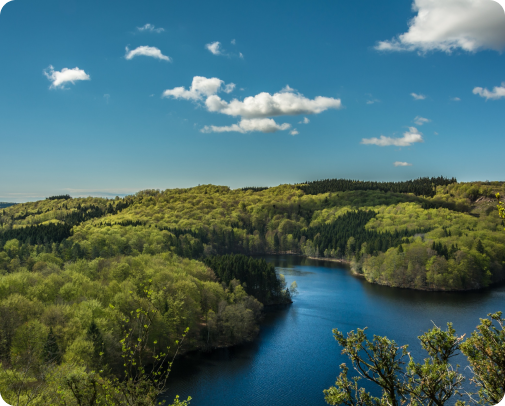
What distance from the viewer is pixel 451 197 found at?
136375mm

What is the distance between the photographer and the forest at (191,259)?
27953mm

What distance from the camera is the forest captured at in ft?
91.7

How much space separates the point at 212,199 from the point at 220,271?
12147cm

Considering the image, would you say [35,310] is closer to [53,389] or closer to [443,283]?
[53,389]

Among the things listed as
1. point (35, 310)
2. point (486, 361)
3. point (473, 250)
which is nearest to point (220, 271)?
point (35, 310)

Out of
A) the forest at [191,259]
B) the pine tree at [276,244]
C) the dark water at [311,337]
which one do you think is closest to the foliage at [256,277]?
the forest at [191,259]

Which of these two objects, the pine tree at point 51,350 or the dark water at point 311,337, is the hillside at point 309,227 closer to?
the dark water at point 311,337

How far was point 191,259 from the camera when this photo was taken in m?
72.9

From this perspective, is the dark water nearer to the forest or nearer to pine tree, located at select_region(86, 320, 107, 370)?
the forest

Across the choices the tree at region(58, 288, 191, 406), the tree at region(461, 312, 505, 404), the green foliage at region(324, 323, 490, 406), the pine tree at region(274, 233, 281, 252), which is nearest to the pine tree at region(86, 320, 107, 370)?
the tree at region(58, 288, 191, 406)

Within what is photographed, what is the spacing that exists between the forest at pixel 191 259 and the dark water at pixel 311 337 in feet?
10.3

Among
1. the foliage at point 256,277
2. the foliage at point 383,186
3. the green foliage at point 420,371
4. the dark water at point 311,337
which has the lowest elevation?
the dark water at point 311,337

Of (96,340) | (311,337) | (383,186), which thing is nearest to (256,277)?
(311,337)

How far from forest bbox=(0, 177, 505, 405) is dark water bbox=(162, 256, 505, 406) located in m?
3.13
